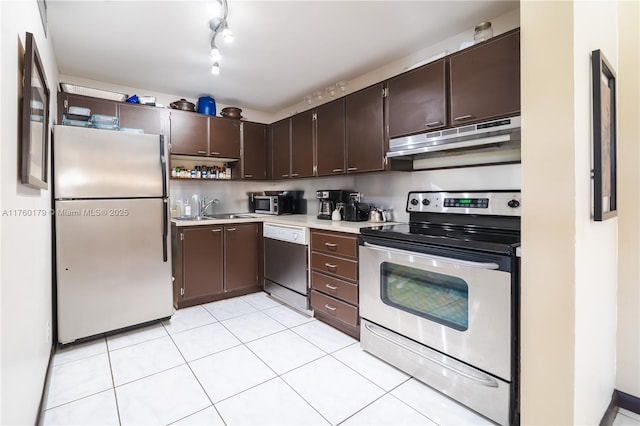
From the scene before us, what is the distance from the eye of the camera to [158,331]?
267 centimetres

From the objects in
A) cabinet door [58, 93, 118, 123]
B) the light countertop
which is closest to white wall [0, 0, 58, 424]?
cabinet door [58, 93, 118, 123]

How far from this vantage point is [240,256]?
3502mm

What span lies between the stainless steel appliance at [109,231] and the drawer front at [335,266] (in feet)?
4.41

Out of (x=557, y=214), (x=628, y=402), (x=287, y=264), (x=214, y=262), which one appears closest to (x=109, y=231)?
(x=214, y=262)

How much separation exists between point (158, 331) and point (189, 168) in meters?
1.95

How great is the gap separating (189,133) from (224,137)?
409 millimetres

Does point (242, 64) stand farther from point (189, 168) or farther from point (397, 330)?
point (397, 330)

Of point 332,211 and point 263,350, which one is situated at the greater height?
point 332,211

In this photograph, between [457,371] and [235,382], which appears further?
[235,382]

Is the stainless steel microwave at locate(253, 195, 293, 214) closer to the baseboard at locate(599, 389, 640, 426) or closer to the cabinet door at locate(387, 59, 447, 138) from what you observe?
the cabinet door at locate(387, 59, 447, 138)

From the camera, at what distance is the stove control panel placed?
1994 mm

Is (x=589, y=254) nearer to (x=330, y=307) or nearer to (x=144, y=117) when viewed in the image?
(x=330, y=307)

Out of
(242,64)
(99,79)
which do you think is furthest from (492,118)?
(99,79)

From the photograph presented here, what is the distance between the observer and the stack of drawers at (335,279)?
2439mm
